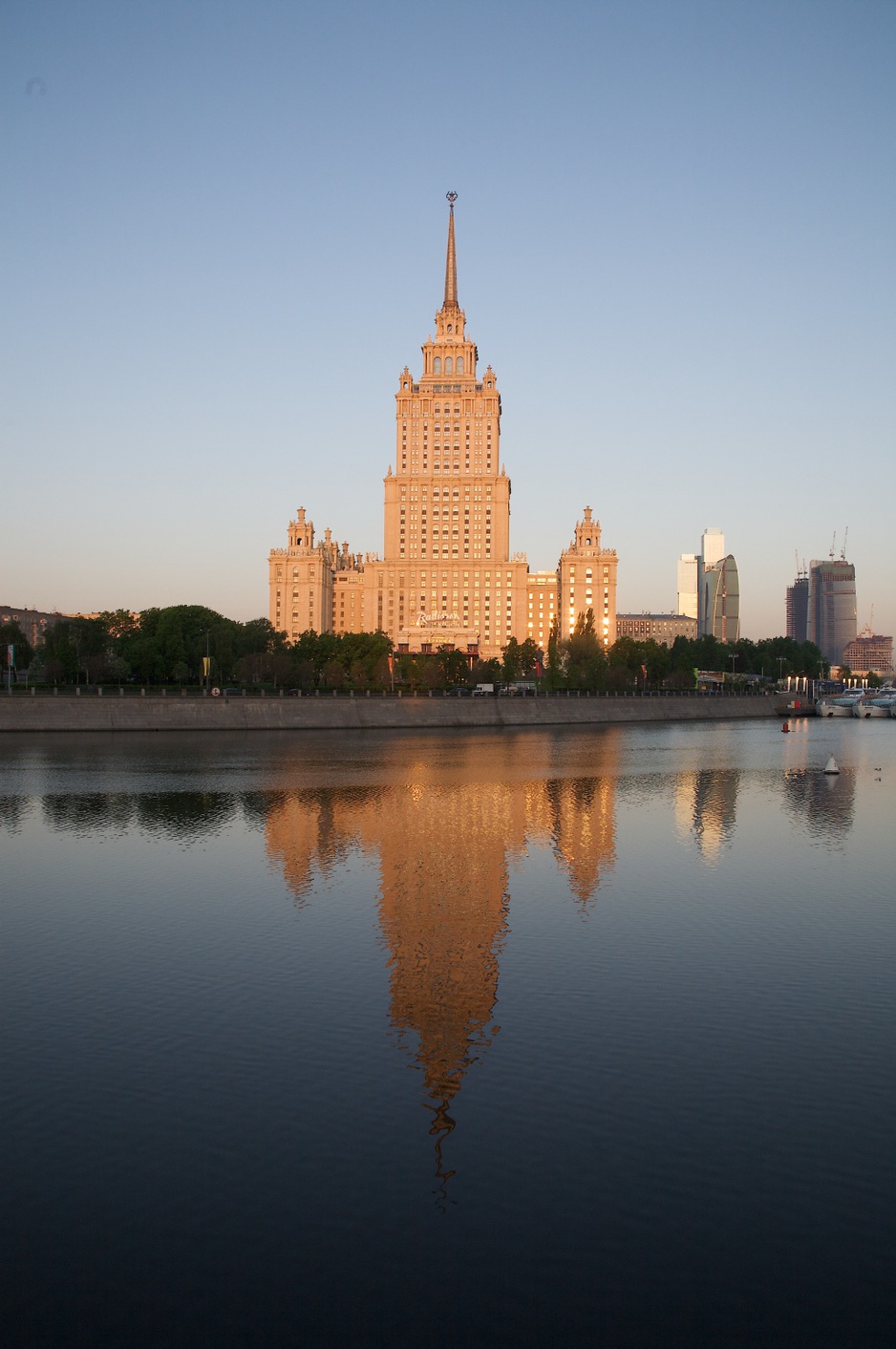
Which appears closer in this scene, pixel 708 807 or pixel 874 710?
pixel 708 807

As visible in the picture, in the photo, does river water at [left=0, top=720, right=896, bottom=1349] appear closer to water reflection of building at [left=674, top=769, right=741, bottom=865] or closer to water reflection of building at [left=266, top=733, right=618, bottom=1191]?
water reflection of building at [left=266, top=733, right=618, bottom=1191]

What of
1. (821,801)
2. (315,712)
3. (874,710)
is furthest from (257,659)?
(821,801)

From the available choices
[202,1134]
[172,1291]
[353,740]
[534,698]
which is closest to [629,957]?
[202,1134]

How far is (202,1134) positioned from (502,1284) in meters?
5.21

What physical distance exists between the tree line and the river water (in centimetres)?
9755

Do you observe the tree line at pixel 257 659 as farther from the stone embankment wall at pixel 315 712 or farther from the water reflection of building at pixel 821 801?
the water reflection of building at pixel 821 801

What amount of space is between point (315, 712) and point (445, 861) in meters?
76.4

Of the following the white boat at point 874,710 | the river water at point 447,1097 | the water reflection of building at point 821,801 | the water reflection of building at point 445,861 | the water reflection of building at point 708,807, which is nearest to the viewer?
the river water at point 447,1097

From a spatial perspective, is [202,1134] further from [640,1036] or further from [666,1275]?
[640,1036]

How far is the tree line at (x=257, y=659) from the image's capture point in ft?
433

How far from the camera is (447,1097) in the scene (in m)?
16.3

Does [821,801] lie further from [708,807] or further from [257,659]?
[257,659]

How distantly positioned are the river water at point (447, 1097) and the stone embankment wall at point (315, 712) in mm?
64155

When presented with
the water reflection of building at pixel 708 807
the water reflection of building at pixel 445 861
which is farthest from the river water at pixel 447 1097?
the water reflection of building at pixel 708 807
